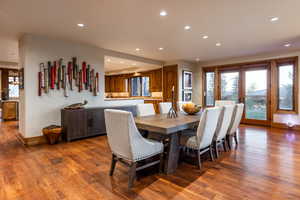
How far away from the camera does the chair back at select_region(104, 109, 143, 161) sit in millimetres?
1967

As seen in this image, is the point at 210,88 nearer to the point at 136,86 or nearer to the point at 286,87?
the point at 286,87

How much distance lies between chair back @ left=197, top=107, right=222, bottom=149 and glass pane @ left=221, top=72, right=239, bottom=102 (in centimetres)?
461

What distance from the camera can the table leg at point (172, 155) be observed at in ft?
8.15

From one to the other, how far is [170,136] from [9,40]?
4.78 m

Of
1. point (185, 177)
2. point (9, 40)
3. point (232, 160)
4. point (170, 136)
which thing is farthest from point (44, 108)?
point (232, 160)

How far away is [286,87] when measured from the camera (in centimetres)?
564

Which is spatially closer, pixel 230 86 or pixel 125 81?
pixel 230 86

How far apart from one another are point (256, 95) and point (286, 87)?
2.97ft

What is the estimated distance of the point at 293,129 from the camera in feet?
17.9

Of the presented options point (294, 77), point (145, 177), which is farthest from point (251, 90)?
point (145, 177)

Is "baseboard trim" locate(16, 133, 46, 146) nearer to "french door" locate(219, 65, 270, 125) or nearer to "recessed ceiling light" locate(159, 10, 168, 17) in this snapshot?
"recessed ceiling light" locate(159, 10, 168, 17)

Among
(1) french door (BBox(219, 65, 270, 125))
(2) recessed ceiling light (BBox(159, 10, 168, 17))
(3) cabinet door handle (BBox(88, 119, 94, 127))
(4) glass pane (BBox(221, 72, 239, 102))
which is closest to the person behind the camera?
(2) recessed ceiling light (BBox(159, 10, 168, 17))

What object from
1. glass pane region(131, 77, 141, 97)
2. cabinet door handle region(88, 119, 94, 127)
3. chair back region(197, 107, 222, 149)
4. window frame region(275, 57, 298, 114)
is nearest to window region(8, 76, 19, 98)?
glass pane region(131, 77, 141, 97)

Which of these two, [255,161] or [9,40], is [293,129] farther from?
[9,40]
